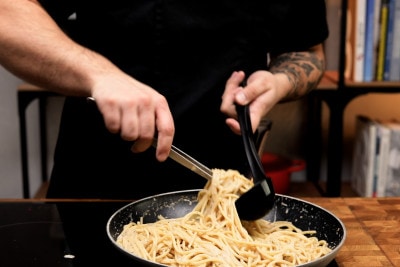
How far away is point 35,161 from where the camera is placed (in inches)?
111

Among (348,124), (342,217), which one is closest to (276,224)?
(342,217)

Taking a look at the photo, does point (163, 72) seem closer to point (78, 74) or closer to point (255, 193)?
point (78, 74)

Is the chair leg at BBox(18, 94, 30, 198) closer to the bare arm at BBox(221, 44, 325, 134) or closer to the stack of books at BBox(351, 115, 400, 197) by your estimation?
the bare arm at BBox(221, 44, 325, 134)

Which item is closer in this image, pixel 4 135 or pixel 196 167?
pixel 196 167

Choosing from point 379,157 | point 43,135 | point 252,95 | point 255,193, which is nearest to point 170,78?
point 252,95

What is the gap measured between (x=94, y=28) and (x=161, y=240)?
618 millimetres

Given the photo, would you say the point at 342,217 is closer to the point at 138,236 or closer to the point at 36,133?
the point at 138,236

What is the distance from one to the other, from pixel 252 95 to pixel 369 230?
0.37 m

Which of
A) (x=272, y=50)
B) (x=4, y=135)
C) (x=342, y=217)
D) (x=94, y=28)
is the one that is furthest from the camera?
(x=4, y=135)

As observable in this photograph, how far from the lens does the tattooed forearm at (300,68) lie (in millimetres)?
1560

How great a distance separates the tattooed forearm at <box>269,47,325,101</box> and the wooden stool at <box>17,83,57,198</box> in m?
1.07

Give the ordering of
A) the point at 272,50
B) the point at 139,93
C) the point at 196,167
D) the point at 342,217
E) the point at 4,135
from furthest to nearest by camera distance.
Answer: the point at 4,135
the point at 272,50
the point at 342,217
the point at 196,167
the point at 139,93

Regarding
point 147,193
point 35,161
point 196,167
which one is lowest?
point 35,161

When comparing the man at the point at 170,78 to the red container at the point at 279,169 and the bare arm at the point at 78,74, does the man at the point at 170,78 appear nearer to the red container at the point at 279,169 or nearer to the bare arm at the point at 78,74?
the bare arm at the point at 78,74
